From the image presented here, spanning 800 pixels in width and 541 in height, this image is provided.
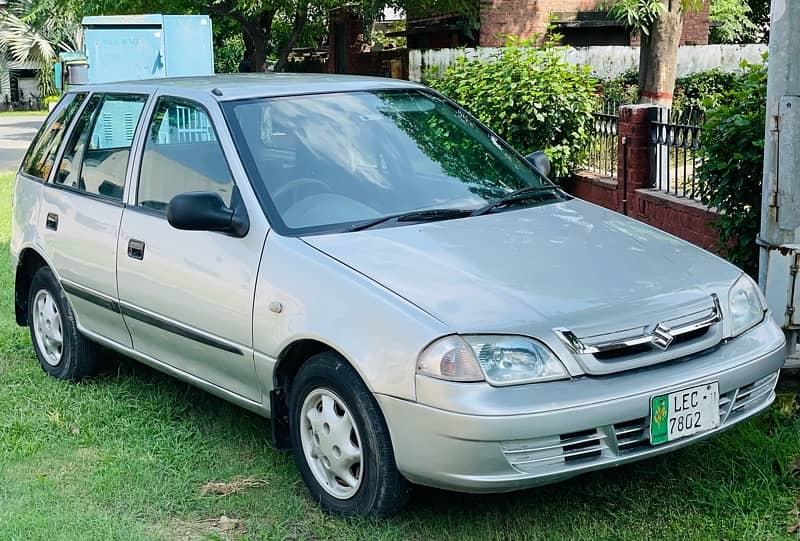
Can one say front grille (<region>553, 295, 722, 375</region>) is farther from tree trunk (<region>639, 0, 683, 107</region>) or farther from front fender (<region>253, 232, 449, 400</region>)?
tree trunk (<region>639, 0, 683, 107</region>)

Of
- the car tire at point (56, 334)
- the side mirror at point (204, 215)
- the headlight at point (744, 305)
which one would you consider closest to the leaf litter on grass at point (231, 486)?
the side mirror at point (204, 215)

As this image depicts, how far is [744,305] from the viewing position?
441cm

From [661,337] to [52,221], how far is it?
3.69m

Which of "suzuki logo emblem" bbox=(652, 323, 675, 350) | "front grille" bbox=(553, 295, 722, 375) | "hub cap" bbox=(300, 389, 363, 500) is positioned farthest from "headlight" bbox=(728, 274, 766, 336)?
"hub cap" bbox=(300, 389, 363, 500)

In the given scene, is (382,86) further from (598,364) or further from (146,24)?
(146,24)

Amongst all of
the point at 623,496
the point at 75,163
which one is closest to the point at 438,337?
the point at 623,496

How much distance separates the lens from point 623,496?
4438mm

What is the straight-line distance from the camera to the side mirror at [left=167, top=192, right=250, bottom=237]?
456 centimetres

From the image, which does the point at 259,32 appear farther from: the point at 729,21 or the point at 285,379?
the point at 285,379

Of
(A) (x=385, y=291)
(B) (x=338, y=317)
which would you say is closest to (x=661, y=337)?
(A) (x=385, y=291)

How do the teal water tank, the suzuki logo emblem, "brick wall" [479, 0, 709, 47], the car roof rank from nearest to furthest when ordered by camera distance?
the suzuki logo emblem → the car roof → the teal water tank → "brick wall" [479, 0, 709, 47]

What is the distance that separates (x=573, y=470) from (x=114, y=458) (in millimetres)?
2371

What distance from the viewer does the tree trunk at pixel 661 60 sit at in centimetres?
1341

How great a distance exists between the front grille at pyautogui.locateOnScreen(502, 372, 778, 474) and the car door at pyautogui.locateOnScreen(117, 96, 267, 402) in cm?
137
